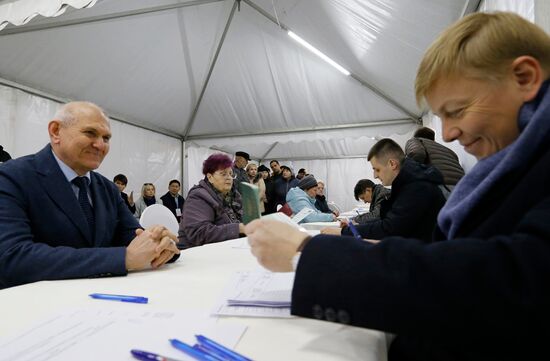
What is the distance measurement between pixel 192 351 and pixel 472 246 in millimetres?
397

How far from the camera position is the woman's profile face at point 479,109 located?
52 centimetres

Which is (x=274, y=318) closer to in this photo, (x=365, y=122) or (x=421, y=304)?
(x=421, y=304)

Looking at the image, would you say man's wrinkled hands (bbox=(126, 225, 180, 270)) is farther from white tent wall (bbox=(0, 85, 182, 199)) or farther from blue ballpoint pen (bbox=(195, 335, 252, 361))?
white tent wall (bbox=(0, 85, 182, 199))

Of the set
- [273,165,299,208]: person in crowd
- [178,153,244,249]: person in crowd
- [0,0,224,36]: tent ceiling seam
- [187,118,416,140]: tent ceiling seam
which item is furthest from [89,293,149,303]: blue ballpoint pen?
[187,118,416,140]: tent ceiling seam

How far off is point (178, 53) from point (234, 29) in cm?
92

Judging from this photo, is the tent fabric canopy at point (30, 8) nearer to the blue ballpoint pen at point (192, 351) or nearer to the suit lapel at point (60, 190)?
the suit lapel at point (60, 190)

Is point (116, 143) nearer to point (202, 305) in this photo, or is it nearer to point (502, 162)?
point (202, 305)

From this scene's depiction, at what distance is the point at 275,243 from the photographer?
1.88 ft

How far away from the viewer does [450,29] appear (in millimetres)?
553

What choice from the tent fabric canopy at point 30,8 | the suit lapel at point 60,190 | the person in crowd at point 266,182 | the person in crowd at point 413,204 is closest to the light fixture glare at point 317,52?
the person in crowd at point 266,182

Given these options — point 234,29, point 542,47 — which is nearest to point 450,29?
point 542,47

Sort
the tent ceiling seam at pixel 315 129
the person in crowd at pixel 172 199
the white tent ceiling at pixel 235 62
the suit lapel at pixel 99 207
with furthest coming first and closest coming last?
the person in crowd at pixel 172 199, the tent ceiling seam at pixel 315 129, the white tent ceiling at pixel 235 62, the suit lapel at pixel 99 207

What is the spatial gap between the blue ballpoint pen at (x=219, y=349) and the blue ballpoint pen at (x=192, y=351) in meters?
0.01

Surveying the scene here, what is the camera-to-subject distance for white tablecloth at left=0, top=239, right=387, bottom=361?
51 cm
